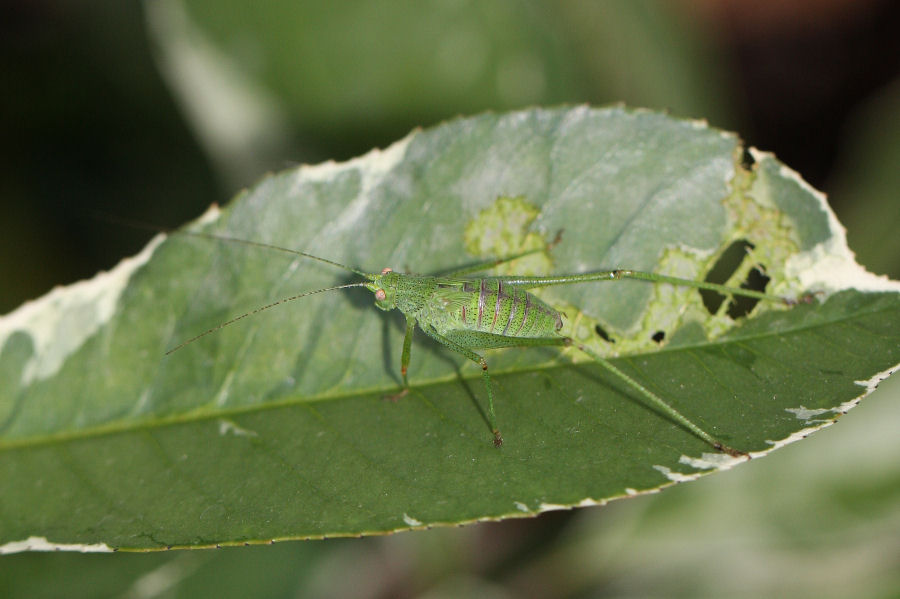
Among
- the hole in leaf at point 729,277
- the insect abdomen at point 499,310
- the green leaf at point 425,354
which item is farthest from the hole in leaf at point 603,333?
the hole in leaf at point 729,277

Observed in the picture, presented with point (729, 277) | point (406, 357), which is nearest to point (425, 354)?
point (406, 357)

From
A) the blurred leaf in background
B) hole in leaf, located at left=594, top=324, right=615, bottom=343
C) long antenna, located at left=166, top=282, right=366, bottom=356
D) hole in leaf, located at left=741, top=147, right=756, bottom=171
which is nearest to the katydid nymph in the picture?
long antenna, located at left=166, top=282, right=366, bottom=356

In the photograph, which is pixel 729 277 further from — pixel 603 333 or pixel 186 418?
pixel 186 418

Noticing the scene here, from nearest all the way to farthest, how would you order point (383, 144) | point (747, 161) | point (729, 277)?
point (747, 161)
point (729, 277)
point (383, 144)

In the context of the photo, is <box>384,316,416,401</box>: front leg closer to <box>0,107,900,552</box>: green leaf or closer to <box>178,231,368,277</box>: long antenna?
Result: <box>0,107,900,552</box>: green leaf

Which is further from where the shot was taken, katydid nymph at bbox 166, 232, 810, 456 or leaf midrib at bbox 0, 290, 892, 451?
katydid nymph at bbox 166, 232, 810, 456

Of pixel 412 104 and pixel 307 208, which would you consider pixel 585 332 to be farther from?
pixel 412 104

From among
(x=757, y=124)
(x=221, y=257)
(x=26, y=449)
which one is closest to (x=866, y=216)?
(x=757, y=124)
